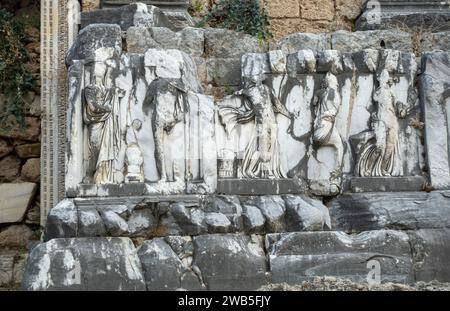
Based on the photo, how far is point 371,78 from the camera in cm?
752

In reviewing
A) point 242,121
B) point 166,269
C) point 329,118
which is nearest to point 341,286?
point 166,269

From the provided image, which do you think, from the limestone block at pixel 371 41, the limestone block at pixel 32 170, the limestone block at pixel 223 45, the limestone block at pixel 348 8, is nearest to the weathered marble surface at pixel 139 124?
the limestone block at pixel 223 45

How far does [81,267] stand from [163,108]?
1493 millimetres

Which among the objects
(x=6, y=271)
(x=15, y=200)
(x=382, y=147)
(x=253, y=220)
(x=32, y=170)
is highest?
(x=382, y=147)

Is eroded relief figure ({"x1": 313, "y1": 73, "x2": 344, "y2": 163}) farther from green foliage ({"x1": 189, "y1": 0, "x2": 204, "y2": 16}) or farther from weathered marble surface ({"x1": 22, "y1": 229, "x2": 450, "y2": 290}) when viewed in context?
green foliage ({"x1": 189, "y1": 0, "x2": 204, "y2": 16})

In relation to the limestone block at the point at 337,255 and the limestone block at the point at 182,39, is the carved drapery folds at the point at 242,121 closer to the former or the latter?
the limestone block at the point at 182,39

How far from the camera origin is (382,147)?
7277 mm

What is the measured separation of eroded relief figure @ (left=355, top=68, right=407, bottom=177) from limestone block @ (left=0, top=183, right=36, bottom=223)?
360 centimetres

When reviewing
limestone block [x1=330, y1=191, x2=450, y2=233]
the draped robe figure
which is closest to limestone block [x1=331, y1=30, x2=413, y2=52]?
limestone block [x1=330, y1=191, x2=450, y2=233]

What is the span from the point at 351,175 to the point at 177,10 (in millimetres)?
2392

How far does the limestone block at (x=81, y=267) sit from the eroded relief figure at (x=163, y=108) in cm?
82

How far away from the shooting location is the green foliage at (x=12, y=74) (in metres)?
8.90

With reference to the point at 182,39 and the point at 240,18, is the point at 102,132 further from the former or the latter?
the point at 240,18

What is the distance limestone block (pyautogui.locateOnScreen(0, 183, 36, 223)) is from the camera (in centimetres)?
890
